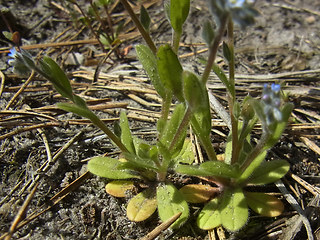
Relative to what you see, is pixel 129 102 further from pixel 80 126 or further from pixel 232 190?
pixel 232 190

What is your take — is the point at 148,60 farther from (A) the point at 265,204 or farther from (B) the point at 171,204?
(A) the point at 265,204

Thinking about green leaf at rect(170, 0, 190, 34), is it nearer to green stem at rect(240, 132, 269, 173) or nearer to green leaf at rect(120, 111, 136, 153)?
green leaf at rect(120, 111, 136, 153)

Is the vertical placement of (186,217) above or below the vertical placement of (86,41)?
below

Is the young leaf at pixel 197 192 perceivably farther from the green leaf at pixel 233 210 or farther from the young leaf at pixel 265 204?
the young leaf at pixel 265 204

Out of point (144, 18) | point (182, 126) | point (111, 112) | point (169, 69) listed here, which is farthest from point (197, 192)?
point (144, 18)

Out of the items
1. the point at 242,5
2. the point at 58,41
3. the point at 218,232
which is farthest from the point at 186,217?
the point at 58,41
